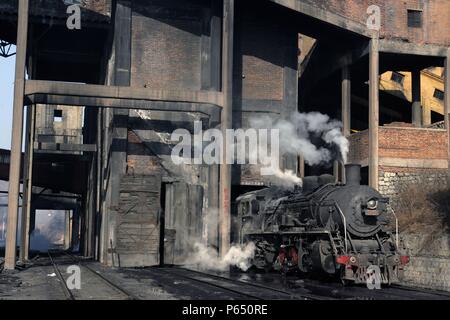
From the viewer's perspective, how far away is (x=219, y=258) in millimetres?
22703

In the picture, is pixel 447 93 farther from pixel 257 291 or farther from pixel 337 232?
pixel 257 291

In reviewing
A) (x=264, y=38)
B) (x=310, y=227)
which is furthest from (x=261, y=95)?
(x=310, y=227)

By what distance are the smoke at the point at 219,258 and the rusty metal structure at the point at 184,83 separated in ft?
1.58

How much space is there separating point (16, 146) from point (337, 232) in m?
11.9

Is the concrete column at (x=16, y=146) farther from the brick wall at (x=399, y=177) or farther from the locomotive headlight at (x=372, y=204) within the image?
the brick wall at (x=399, y=177)

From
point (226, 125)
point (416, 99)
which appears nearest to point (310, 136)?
point (416, 99)

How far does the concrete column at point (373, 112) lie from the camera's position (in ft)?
83.6

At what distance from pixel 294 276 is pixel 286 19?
14.3 m

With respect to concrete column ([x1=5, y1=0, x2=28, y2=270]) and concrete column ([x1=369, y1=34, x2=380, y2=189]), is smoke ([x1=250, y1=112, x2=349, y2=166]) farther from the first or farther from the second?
concrete column ([x1=5, y1=0, x2=28, y2=270])

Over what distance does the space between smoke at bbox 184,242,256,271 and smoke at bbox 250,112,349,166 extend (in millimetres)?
5899

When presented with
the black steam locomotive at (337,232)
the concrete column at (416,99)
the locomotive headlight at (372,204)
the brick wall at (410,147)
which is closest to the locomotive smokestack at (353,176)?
the black steam locomotive at (337,232)

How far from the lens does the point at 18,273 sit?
787 inches

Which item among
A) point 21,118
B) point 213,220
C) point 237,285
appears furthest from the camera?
point 213,220
